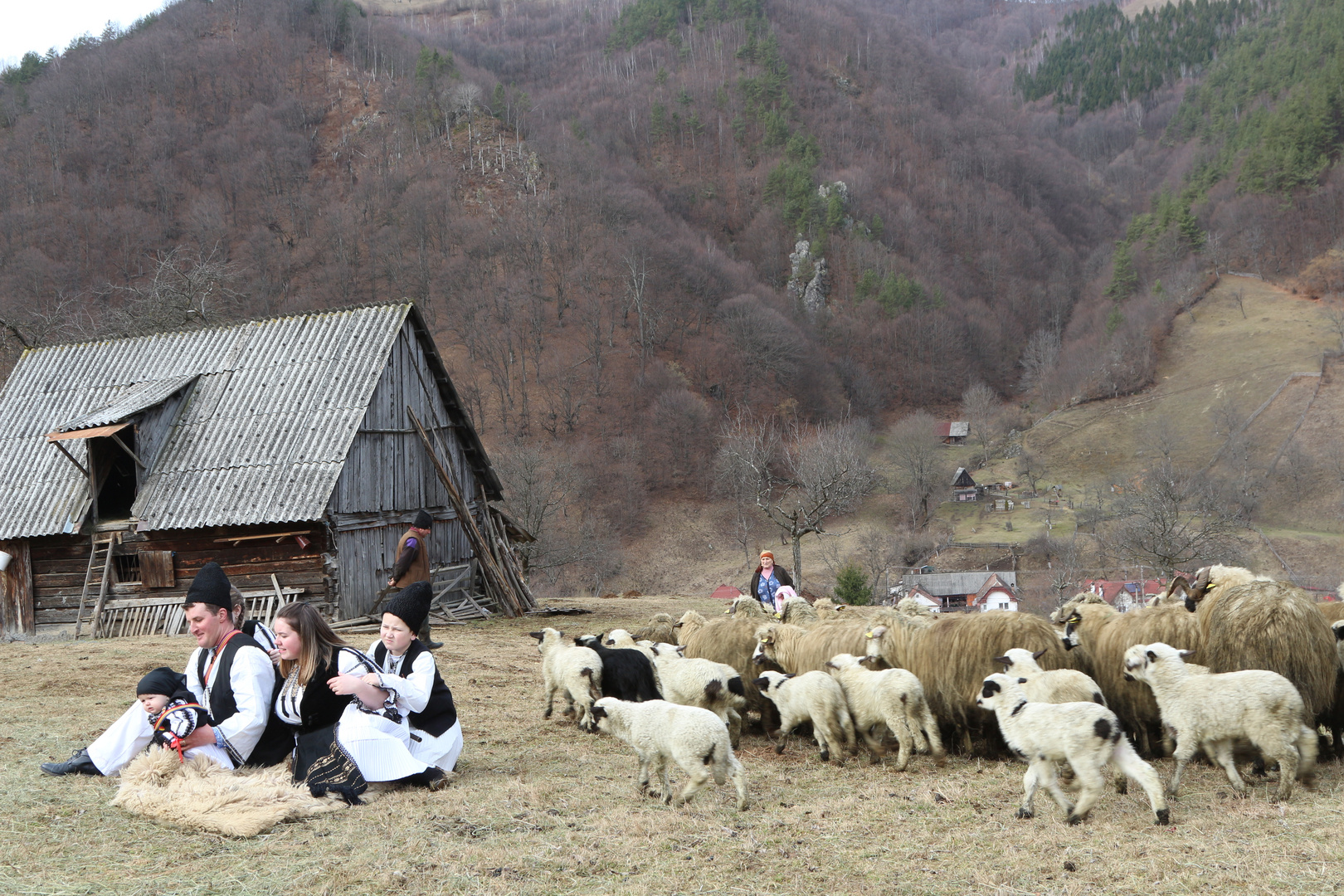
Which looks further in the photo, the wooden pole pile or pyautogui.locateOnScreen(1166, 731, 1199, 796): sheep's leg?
the wooden pole pile

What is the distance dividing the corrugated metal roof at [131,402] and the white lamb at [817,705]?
A: 1568cm

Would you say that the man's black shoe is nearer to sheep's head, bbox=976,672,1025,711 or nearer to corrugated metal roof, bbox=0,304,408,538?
sheep's head, bbox=976,672,1025,711

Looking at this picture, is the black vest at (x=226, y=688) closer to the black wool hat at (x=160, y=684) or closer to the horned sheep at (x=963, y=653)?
the black wool hat at (x=160, y=684)

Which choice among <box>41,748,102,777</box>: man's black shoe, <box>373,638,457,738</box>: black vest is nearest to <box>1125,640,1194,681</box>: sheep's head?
<box>373,638,457,738</box>: black vest

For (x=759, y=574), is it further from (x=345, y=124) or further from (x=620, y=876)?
(x=345, y=124)

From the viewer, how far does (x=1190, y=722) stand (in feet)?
20.2

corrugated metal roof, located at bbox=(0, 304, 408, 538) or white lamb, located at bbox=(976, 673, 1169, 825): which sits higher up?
corrugated metal roof, located at bbox=(0, 304, 408, 538)

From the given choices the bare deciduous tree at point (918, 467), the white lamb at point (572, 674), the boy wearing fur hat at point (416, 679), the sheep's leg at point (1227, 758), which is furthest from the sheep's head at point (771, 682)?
the bare deciduous tree at point (918, 467)

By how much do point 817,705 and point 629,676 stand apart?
6.34ft

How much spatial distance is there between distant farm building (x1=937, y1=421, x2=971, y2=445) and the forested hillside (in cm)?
719

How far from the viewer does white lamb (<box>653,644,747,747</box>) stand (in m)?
7.86

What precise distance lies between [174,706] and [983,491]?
61650mm

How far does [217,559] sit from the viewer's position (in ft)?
61.0

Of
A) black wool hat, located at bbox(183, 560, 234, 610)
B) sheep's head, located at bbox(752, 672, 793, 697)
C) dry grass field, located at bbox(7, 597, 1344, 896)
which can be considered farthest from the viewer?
sheep's head, located at bbox(752, 672, 793, 697)
